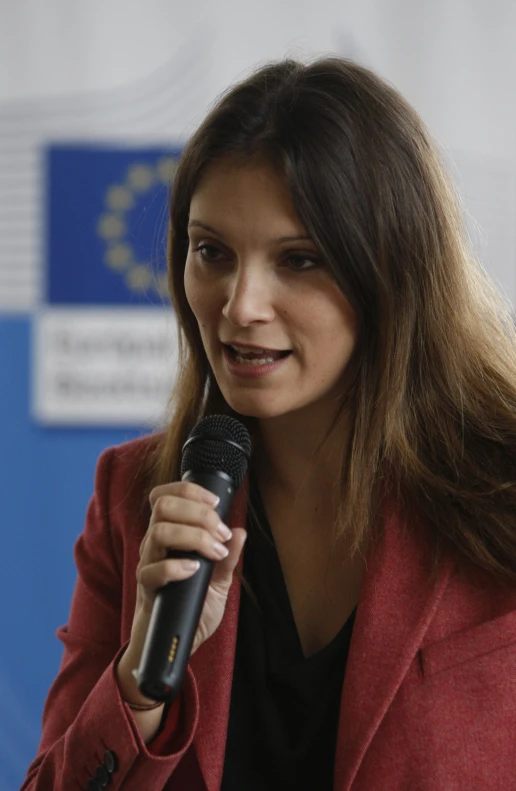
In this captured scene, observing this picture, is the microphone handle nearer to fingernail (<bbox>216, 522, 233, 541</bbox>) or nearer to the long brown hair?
fingernail (<bbox>216, 522, 233, 541</bbox>)

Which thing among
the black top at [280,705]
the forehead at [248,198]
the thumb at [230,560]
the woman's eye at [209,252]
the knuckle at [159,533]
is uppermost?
the forehead at [248,198]

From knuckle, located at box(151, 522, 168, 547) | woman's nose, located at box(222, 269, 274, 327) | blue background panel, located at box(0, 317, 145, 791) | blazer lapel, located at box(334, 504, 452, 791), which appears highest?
A: woman's nose, located at box(222, 269, 274, 327)

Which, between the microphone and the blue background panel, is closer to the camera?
the microphone

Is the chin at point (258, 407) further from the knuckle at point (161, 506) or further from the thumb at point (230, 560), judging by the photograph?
the knuckle at point (161, 506)

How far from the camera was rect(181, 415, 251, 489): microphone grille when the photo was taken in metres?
1.10

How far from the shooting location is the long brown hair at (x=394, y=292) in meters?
1.29

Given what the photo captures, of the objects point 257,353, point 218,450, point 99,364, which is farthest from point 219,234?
point 99,364

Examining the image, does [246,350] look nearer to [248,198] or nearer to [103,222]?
[248,198]

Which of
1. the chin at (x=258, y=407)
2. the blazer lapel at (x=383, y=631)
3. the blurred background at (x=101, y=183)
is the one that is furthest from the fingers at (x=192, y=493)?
the blurred background at (x=101, y=183)

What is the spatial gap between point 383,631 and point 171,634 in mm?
438

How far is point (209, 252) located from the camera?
1.36m

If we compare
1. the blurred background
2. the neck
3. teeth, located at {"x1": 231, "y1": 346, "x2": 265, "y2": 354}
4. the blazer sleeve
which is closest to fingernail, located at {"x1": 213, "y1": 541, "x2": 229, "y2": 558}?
the blazer sleeve

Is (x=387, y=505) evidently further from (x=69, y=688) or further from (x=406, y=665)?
(x=69, y=688)

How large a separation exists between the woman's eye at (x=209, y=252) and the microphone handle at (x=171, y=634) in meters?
0.50
